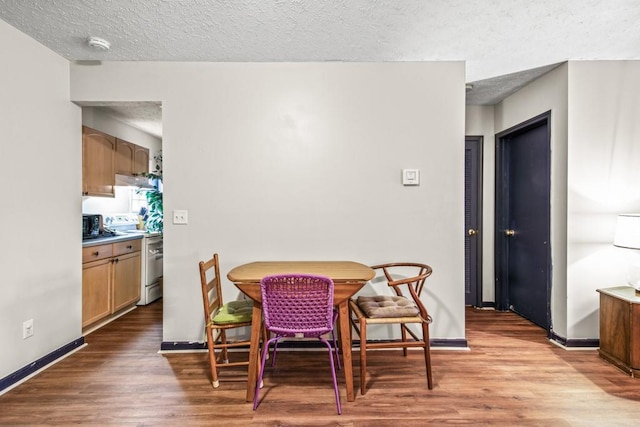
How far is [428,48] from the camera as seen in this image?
2.37 m

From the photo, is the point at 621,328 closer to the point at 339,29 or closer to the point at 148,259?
the point at 339,29

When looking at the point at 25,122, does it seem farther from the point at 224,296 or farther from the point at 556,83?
the point at 556,83

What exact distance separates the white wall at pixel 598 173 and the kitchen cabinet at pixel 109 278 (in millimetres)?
4079

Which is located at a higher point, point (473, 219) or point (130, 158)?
point (130, 158)

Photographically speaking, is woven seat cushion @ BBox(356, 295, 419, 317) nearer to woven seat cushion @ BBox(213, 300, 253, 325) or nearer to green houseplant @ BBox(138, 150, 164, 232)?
woven seat cushion @ BBox(213, 300, 253, 325)

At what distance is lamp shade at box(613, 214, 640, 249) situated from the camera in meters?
2.18

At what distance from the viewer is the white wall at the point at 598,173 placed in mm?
2562

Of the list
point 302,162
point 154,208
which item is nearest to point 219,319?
point 302,162

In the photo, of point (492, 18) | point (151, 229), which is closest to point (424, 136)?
point (492, 18)

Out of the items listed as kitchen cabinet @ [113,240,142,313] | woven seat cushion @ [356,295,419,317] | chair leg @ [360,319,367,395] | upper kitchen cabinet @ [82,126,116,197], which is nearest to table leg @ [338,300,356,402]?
chair leg @ [360,319,367,395]

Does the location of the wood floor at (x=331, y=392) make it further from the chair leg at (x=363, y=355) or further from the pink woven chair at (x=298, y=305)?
the pink woven chair at (x=298, y=305)

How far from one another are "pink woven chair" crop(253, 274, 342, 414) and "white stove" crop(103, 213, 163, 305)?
8.29 ft

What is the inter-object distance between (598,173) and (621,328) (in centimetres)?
117

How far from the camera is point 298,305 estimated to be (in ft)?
5.95
